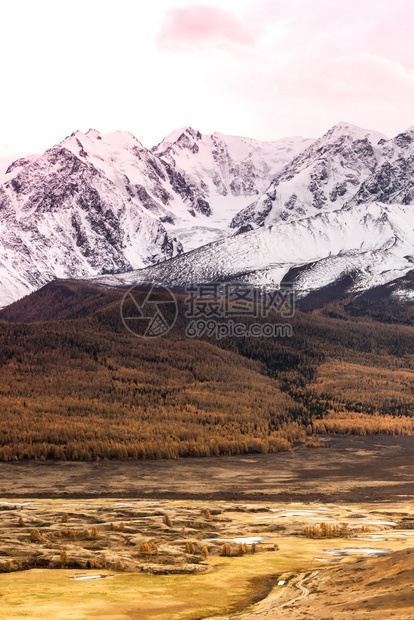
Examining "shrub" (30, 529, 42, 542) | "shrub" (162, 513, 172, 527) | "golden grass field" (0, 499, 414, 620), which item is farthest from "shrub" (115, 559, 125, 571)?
"shrub" (162, 513, 172, 527)

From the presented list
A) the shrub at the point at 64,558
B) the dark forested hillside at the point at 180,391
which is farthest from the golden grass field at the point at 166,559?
the dark forested hillside at the point at 180,391

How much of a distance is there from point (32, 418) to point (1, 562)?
188ft

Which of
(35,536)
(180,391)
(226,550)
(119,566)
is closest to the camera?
(119,566)

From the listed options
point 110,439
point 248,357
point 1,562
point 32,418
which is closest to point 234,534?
point 1,562

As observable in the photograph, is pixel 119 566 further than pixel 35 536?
No

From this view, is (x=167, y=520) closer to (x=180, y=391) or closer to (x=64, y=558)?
(x=64, y=558)

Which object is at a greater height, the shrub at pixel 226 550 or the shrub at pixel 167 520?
the shrub at pixel 226 550

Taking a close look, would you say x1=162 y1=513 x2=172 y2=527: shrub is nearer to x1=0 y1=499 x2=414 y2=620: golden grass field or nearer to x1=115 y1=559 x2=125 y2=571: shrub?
x1=0 y1=499 x2=414 y2=620: golden grass field

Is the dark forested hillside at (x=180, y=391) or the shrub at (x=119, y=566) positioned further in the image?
the dark forested hillside at (x=180, y=391)

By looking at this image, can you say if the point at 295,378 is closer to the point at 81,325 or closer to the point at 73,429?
the point at 81,325

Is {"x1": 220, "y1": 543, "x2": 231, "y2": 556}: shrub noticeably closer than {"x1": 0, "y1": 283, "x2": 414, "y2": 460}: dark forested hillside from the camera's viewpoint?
Yes

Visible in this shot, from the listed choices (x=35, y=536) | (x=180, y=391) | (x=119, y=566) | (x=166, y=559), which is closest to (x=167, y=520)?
(x=35, y=536)

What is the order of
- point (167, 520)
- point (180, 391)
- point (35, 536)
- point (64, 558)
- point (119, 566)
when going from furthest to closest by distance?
point (180, 391), point (167, 520), point (35, 536), point (64, 558), point (119, 566)

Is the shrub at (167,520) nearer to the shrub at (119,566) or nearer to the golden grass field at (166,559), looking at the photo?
the golden grass field at (166,559)
